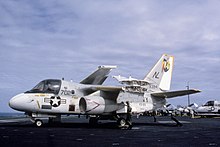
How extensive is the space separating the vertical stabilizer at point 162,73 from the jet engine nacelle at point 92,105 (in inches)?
279

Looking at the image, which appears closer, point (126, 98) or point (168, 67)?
point (126, 98)

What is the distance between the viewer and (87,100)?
20203 mm

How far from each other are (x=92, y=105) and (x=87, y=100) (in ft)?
1.68

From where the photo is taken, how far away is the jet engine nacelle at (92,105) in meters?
20.2

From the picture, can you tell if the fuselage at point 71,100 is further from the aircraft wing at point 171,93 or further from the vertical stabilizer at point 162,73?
the vertical stabilizer at point 162,73

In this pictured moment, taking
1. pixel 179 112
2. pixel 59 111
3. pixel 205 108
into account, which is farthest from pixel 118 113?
pixel 179 112

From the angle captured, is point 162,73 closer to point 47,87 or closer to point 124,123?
point 124,123

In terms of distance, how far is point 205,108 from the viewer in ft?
208

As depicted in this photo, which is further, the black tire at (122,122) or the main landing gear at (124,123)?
the black tire at (122,122)

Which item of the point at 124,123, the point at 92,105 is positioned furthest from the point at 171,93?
the point at 92,105

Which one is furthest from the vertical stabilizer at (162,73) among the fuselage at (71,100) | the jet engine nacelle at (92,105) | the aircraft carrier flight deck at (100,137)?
the aircraft carrier flight deck at (100,137)

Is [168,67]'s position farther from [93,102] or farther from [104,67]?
[93,102]

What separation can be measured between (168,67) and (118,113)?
8.48 meters

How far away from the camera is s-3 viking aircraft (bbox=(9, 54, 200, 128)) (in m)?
19.5
